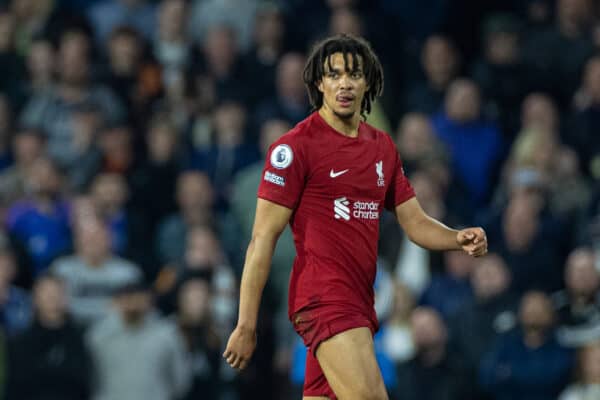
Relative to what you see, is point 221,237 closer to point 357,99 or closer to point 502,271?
point 502,271

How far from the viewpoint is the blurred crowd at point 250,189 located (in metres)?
10.8

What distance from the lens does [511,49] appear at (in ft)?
42.4

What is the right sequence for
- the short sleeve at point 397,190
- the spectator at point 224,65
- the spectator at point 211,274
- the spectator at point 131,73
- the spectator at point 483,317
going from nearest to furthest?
the short sleeve at point 397,190 → the spectator at point 483,317 → the spectator at point 211,274 → the spectator at point 224,65 → the spectator at point 131,73

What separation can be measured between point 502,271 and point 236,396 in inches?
97.1

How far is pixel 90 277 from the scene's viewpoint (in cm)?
1145

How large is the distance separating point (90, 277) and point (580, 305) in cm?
416

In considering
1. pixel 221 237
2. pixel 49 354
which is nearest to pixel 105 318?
pixel 49 354

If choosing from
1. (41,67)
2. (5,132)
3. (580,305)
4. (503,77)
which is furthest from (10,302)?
(503,77)

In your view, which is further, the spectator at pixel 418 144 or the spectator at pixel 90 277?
the spectator at pixel 418 144

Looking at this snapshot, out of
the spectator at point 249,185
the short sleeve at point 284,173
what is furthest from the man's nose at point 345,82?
the spectator at point 249,185

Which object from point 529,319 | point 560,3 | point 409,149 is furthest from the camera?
point 560,3

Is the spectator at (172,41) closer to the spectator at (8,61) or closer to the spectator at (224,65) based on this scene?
the spectator at (224,65)

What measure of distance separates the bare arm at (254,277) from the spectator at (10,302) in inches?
227

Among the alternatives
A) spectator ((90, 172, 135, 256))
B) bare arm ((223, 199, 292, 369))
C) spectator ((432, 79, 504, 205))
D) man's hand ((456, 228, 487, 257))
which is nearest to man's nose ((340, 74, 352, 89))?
bare arm ((223, 199, 292, 369))
